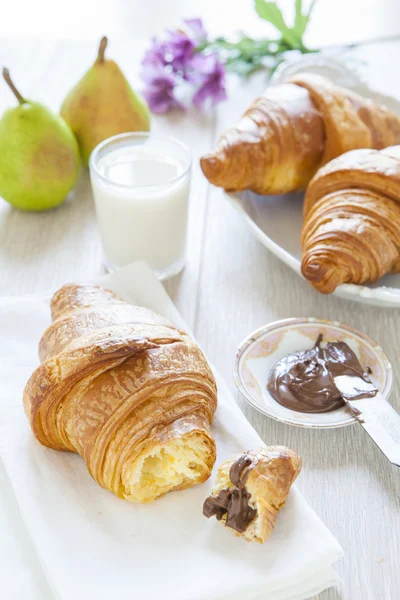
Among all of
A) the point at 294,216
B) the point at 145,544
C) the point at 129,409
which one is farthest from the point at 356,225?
the point at 145,544

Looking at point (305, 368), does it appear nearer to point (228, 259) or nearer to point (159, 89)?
point (228, 259)

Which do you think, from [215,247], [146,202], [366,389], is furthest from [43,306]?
[366,389]

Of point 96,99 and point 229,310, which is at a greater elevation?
point 96,99

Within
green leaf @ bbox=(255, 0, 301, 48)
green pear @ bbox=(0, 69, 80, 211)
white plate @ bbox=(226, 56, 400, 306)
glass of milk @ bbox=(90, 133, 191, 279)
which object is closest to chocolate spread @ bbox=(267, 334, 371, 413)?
white plate @ bbox=(226, 56, 400, 306)

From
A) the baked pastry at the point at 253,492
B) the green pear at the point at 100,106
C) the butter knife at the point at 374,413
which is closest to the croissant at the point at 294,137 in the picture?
the green pear at the point at 100,106

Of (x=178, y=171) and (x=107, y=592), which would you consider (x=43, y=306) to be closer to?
(x=178, y=171)

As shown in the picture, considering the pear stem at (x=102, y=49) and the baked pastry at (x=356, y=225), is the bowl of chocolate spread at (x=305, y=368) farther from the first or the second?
the pear stem at (x=102, y=49)

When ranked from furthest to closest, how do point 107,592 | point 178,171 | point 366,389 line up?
1. point 178,171
2. point 366,389
3. point 107,592
